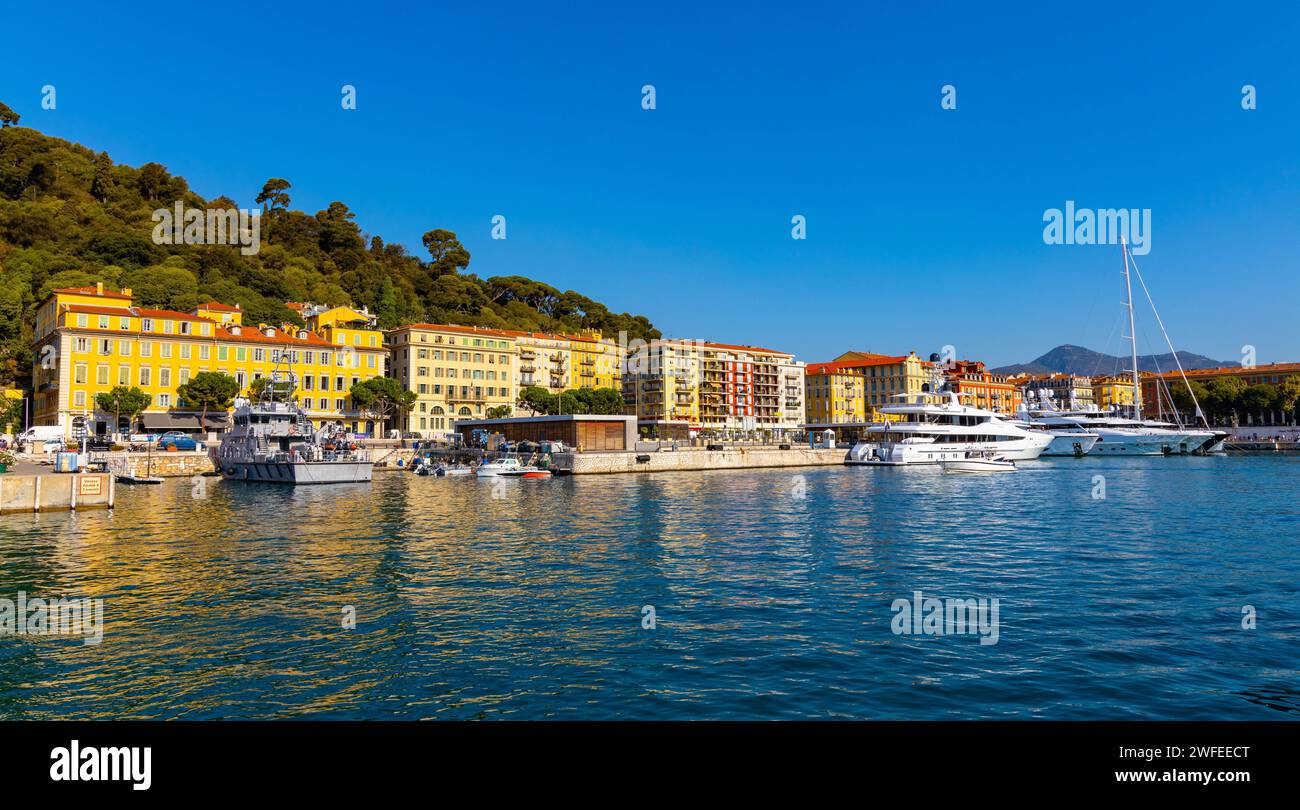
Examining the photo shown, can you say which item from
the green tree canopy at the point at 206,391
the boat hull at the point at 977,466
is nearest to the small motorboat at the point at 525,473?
the green tree canopy at the point at 206,391

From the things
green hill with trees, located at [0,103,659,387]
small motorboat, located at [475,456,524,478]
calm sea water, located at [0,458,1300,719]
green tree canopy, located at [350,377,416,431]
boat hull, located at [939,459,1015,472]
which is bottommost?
calm sea water, located at [0,458,1300,719]

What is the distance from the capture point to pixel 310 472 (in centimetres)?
5084

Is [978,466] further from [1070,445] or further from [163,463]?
[163,463]

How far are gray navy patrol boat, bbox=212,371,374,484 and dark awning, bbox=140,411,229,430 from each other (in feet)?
60.2

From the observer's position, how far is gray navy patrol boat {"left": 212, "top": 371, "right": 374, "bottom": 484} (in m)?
51.1

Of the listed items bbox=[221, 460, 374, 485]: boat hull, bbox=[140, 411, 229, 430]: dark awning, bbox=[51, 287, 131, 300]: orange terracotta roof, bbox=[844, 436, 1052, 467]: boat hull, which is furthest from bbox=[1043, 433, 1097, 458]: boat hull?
bbox=[51, 287, 131, 300]: orange terracotta roof

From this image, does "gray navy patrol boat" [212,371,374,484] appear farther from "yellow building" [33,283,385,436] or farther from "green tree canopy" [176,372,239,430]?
"green tree canopy" [176,372,239,430]

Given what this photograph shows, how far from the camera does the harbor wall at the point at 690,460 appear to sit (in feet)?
217

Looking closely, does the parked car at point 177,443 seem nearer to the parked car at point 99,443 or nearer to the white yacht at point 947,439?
the parked car at point 99,443
